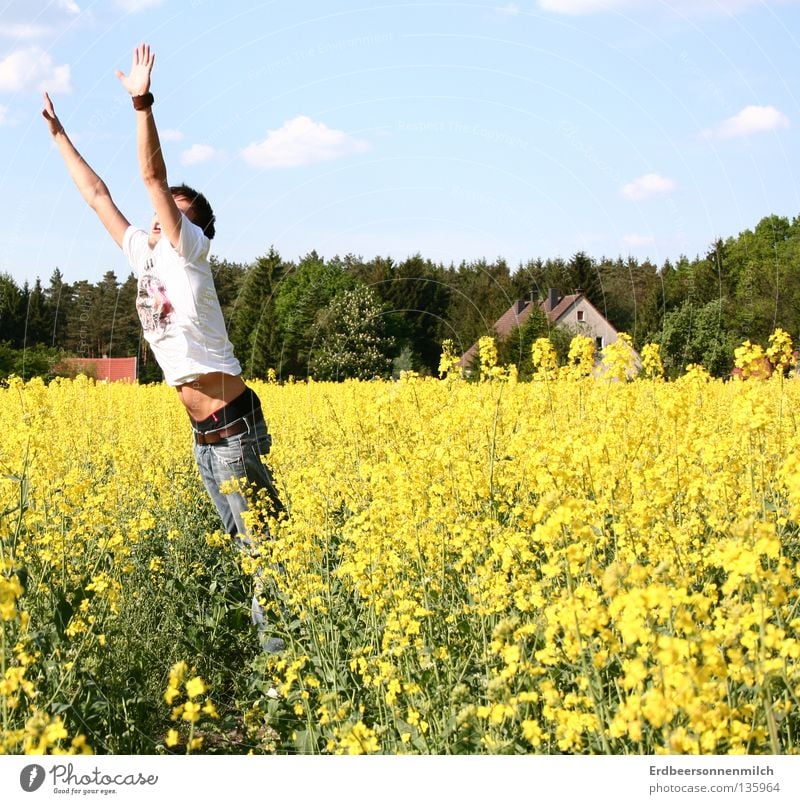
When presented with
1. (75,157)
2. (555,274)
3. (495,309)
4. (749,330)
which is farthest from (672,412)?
(749,330)

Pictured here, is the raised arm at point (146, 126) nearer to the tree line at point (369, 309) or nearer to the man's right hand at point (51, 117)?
the man's right hand at point (51, 117)

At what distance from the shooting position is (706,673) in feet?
5.92

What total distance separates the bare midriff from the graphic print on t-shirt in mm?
294

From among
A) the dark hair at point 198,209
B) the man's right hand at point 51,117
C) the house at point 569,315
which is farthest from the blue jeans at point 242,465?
the house at point 569,315

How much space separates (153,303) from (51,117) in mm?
1094

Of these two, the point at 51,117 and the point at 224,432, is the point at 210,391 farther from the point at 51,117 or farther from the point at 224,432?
the point at 51,117

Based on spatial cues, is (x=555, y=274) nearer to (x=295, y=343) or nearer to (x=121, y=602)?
(x=295, y=343)

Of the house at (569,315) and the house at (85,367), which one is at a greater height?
the house at (569,315)

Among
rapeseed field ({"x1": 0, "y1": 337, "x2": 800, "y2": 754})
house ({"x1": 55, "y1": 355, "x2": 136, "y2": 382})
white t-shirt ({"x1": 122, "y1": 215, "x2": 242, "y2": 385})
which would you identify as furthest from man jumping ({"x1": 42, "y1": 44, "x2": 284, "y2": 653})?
house ({"x1": 55, "y1": 355, "x2": 136, "y2": 382})

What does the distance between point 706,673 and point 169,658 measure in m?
2.60

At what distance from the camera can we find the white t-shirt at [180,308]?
3605 mm

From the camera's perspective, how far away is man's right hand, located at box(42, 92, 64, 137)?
12.8 ft

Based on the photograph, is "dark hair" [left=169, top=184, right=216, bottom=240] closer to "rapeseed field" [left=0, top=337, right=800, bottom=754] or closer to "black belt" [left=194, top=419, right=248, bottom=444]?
"black belt" [left=194, top=419, right=248, bottom=444]
